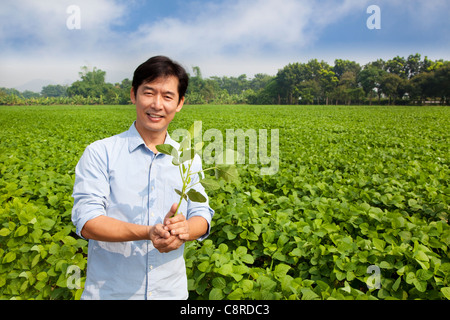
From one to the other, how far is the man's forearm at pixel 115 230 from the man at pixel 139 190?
0.09 meters

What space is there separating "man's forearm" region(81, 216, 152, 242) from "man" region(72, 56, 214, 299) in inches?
3.4

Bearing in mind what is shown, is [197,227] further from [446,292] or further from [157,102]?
[446,292]

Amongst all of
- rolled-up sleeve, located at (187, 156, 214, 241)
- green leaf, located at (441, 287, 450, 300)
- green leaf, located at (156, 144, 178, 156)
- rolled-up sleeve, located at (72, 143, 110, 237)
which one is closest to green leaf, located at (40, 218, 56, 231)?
rolled-up sleeve, located at (72, 143, 110, 237)

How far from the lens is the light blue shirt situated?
113cm

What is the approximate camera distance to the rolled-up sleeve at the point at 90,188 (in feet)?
3.34

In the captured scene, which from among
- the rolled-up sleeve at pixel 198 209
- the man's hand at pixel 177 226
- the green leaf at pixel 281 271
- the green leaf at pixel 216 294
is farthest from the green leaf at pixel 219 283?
the man's hand at pixel 177 226

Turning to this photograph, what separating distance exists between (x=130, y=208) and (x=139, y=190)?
0.08 m

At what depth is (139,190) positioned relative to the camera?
1.15 metres

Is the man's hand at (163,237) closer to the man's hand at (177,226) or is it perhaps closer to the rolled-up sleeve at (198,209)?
the man's hand at (177,226)

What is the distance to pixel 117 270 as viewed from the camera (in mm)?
1157
